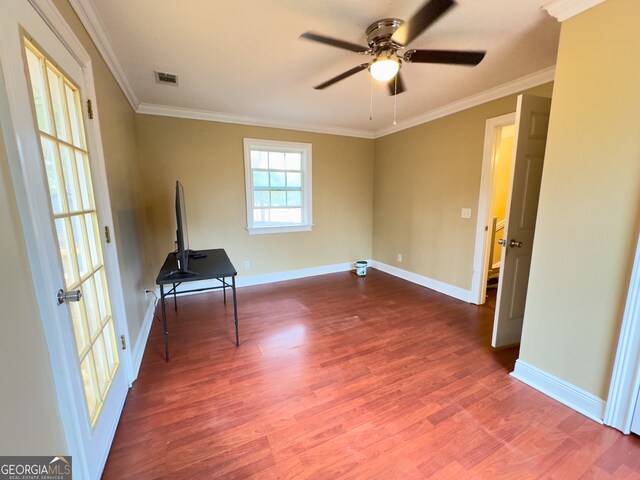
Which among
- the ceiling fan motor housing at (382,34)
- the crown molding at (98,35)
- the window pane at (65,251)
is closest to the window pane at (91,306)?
the window pane at (65,251)

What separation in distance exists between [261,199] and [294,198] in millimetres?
533

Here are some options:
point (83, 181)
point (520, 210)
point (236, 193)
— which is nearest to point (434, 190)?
point (520, 210)

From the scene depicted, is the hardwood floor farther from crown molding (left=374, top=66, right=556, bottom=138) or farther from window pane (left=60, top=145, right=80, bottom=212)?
crown molding (left=374, top=66, right=556, bottom=138)

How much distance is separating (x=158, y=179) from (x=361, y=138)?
10.4ft

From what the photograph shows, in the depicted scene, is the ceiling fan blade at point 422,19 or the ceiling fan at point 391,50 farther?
the ceiling fan at point 391,50

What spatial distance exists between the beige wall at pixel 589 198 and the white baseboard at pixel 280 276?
314 cm

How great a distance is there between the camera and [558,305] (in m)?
1.74

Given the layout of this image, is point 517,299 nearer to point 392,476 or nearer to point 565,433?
point 565,433

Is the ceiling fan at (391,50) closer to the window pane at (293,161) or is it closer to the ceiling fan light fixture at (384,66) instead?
the ceiling fan light fixture at (384,66)

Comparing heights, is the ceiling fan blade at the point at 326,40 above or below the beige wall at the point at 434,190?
above

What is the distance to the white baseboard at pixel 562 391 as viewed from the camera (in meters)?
1.61

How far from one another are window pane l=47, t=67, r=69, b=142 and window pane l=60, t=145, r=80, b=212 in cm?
7

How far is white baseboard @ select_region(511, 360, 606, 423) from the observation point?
1.61 m

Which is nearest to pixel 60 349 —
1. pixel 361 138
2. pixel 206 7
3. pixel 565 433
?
pixel 206 7
